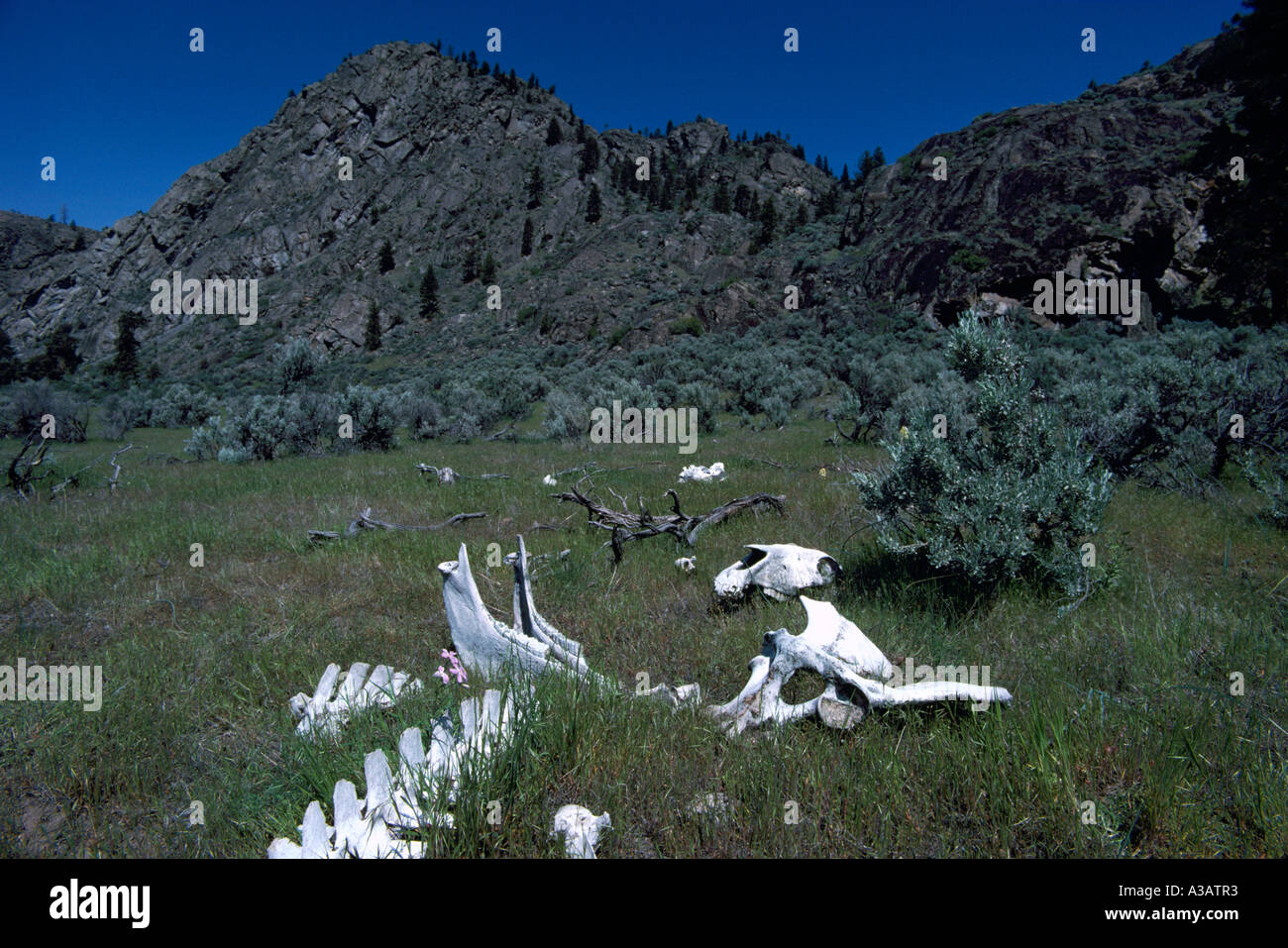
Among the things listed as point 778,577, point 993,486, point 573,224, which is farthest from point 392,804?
point 573,224

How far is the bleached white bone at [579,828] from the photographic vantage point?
169 cm

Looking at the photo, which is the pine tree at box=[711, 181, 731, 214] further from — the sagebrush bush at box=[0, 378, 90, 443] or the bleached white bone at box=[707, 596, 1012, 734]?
the bleached white bone at box=[707, 596, 1012, 734]

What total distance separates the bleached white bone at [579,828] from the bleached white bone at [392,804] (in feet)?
1.02

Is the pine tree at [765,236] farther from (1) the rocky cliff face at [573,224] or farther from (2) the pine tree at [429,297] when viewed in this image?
(2) the pine tree at [429,297]

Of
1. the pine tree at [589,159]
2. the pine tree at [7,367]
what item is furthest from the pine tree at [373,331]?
the pine tree at [589,159]

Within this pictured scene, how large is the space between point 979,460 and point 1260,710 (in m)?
2.37

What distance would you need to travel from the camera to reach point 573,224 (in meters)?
89.4

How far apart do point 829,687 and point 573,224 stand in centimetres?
9685

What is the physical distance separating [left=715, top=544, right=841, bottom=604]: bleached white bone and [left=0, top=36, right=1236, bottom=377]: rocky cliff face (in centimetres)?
4220

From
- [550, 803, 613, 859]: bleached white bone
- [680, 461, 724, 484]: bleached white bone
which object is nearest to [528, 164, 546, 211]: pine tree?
[680, 461, 724, 484]: bleached white bone

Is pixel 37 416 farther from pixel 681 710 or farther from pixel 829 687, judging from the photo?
pixel 829 687

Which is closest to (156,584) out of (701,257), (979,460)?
(979,460)

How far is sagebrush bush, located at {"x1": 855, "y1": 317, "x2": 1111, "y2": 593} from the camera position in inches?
151
